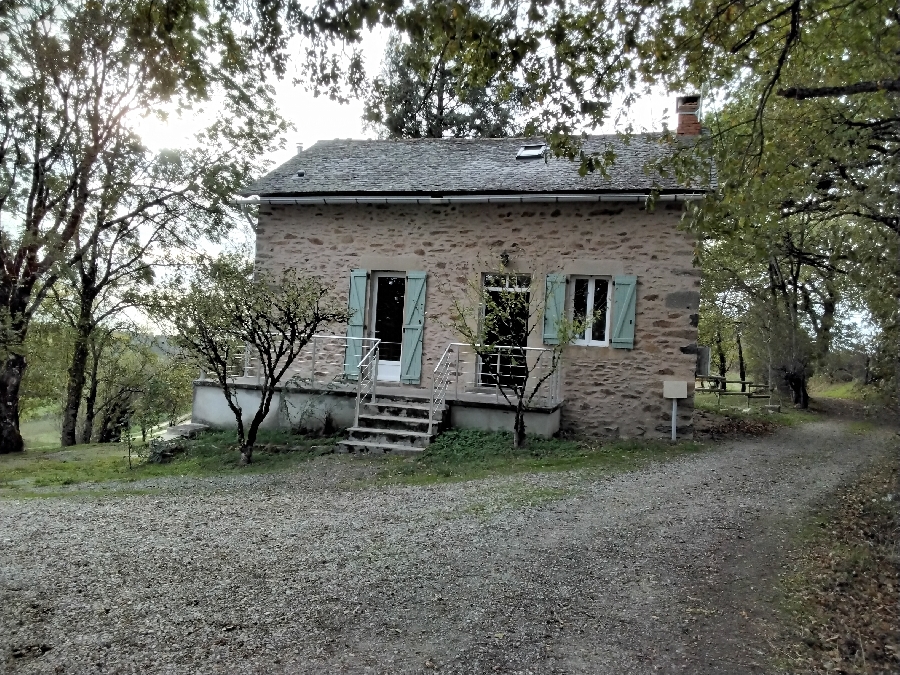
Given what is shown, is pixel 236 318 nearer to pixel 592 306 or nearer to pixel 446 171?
pixel 446 171

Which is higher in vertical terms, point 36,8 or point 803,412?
point 36,8

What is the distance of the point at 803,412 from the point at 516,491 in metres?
11.2

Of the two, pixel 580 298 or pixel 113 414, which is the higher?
pixel 580 298

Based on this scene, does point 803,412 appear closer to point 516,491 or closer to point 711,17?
point 516,491

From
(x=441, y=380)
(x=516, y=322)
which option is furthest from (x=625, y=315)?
(x=441, y=380)

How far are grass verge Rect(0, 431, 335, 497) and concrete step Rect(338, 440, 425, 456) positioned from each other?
323 millimetres

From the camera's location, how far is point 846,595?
11.6 ft

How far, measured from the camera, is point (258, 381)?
9.92 meters

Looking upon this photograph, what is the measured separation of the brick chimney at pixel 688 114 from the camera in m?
10.9

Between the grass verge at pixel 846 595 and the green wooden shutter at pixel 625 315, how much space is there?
436 centimetres

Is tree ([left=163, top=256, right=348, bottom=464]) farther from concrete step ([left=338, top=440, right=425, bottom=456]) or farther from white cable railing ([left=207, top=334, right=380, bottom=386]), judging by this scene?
white cable railing ([left=207, top=334, right=380, bottom=386])

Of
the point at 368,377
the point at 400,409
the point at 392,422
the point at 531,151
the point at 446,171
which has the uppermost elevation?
the point at 531,151

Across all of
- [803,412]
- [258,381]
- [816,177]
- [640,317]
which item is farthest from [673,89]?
[803,412]

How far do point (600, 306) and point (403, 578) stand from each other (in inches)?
Answer: 274
